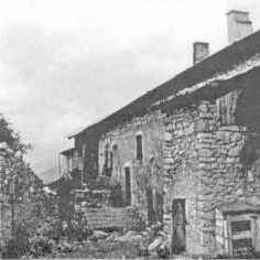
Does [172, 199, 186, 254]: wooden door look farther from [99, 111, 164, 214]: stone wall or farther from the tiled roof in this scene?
[99, 111, 164, 214]: stone wall

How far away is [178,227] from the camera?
11.3 metres

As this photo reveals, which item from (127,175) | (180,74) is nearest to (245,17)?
(180,74)

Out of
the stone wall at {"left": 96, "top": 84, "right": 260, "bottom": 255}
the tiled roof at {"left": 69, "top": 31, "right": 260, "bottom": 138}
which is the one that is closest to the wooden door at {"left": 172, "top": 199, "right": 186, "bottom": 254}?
the stone wall at {"left": 96, "top": 84, "right": 260, "bottom": 255}

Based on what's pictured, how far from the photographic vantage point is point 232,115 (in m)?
10.8

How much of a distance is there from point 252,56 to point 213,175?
24.7 feet

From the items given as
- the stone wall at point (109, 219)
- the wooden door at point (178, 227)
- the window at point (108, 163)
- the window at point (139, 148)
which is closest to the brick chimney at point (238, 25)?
the window at point (139, 148)

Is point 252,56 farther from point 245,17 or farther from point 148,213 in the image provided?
point 148,213

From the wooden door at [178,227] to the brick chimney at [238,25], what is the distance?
1200 centimetres

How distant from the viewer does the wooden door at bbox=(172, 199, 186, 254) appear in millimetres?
11133

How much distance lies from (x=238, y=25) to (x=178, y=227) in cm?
1282

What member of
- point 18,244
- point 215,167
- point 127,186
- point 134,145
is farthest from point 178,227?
point 127,186

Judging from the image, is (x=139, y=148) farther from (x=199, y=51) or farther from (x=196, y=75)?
(x=199, y=51)

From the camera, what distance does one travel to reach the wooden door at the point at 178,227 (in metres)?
11.1

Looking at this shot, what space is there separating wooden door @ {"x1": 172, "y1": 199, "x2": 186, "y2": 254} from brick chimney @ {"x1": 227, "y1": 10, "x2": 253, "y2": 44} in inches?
472
